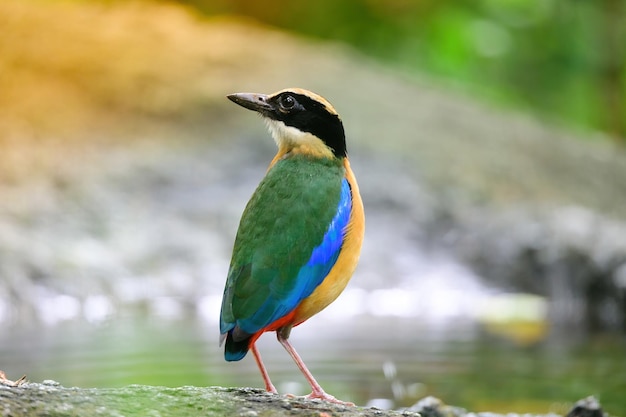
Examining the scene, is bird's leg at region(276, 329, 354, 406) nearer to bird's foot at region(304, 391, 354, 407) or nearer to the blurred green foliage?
bird's foot at region(304, 391, 354, 407)

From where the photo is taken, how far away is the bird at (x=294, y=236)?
13.0ft

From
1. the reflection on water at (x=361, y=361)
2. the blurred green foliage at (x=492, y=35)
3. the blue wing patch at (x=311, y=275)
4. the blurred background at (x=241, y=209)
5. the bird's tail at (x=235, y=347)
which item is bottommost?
the bird's tail at (x=235, y=347)

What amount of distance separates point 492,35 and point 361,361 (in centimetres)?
1144

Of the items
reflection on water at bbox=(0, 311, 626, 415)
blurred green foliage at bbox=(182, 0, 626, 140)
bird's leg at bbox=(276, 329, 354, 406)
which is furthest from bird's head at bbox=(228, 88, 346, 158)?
blurred green foliage at bbox=(182, 0, 626, 140)

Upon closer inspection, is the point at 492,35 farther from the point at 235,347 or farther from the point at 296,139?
the point at 235,347

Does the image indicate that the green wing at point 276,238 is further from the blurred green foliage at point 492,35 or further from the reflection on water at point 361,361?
the blurred green foliage at point 492,35

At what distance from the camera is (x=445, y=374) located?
6.46 m

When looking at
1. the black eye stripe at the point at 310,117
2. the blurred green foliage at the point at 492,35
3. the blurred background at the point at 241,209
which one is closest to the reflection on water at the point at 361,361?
the blurred background at the point at 241,209

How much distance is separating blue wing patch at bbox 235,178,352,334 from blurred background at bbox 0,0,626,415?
1725 millimetres

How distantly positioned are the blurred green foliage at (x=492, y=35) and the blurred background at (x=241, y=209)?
2007 mm

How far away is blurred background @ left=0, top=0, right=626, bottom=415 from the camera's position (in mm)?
6672

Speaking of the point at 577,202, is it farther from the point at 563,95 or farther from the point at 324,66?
the point at 563,95

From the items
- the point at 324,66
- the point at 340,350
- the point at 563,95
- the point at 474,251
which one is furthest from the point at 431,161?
the point at 563,95

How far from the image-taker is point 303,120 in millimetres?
4617
